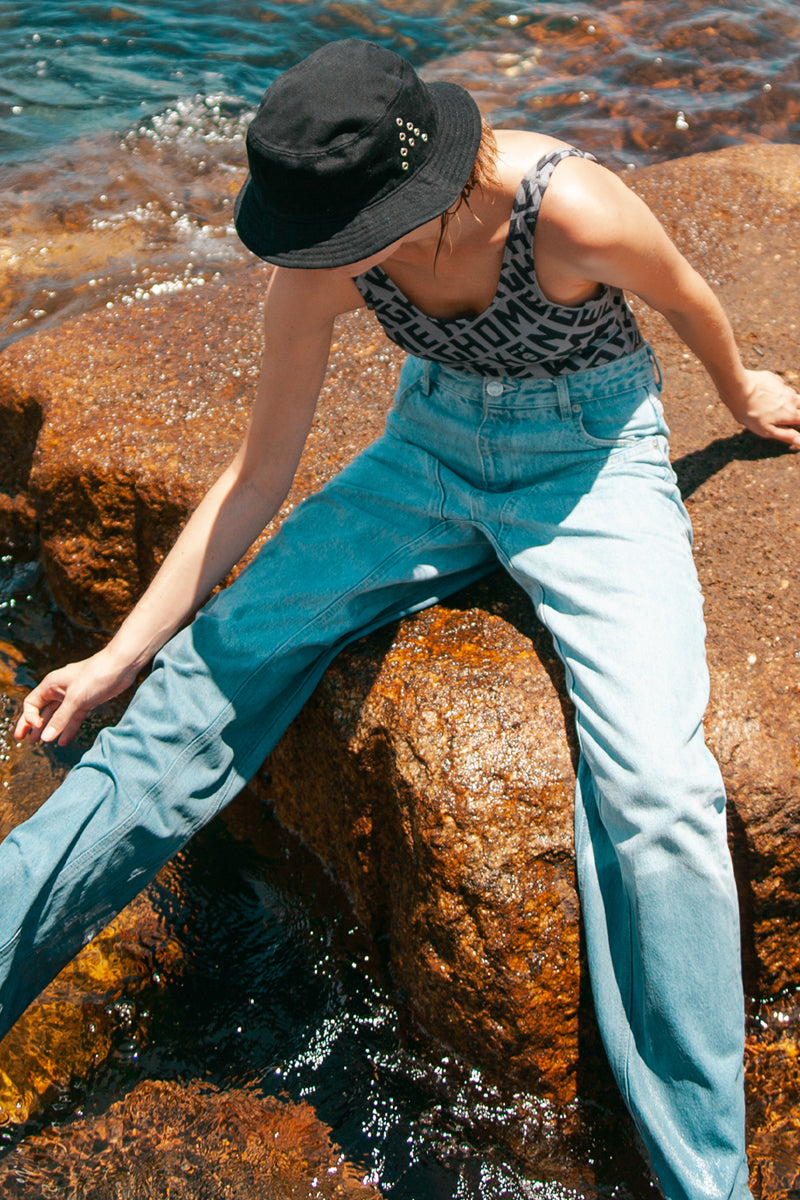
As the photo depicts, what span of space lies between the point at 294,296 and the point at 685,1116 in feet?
5.87

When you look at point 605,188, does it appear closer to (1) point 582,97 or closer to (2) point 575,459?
(2) point 575,459

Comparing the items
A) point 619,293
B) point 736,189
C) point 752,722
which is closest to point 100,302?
point 736,189

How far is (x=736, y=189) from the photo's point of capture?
4.00m

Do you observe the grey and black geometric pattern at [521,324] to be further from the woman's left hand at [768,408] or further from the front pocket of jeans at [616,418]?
the woman's left hand at [768,408]

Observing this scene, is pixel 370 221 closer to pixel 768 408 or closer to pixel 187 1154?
pixel 768 408

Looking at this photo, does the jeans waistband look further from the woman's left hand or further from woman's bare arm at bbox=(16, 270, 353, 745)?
the woman's left hand

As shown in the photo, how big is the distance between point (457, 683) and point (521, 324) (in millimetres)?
803

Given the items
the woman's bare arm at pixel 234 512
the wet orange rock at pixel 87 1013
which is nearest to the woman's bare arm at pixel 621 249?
the woman's bare arm at pixel 234 512

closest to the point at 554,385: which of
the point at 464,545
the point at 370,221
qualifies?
→ the point at 464,545

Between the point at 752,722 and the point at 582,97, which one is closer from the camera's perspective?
the point at 752,722

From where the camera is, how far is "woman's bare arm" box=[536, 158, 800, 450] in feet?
6.37

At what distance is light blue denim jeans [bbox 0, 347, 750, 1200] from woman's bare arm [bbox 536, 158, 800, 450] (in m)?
0.15

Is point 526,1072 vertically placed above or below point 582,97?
below

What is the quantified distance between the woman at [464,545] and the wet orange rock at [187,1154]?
1.10 ft
